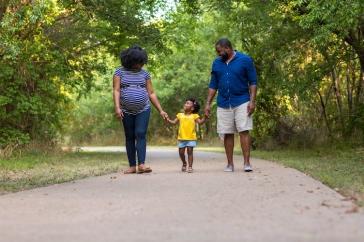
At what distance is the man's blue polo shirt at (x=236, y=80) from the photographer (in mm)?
11068

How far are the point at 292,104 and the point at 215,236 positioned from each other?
62.1 ft

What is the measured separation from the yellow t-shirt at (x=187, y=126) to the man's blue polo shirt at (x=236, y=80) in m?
0.90

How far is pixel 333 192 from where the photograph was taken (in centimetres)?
775

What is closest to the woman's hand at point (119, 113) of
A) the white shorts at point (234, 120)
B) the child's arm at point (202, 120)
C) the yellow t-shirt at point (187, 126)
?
the yellow t-shirt at point (187, 126)

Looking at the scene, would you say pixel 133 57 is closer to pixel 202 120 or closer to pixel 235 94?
pixel 202 120

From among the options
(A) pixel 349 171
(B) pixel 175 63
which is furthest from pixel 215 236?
(B) pixel 175 63

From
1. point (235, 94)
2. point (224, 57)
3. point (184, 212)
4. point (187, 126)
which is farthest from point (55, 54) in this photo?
point (184, 212)

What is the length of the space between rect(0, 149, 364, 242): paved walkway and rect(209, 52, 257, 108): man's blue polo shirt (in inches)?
75.2

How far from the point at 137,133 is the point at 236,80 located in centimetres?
176

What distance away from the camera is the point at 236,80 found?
11055mm

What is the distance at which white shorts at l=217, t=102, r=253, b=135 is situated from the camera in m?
11.0

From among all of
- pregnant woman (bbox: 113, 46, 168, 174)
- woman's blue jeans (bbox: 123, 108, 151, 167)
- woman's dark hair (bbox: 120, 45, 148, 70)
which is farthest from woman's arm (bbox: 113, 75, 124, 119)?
woman's dark hair (bbox: 120, 45, 148, 70)

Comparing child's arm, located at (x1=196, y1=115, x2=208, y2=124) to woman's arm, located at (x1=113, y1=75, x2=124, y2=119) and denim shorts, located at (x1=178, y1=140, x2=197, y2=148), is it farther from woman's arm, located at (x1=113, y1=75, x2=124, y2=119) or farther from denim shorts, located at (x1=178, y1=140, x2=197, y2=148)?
woman's arm, located at (x1=113, y1=75, x2=124, y2=119)

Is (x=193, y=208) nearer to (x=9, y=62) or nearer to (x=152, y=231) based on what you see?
(x=152, y=231)
